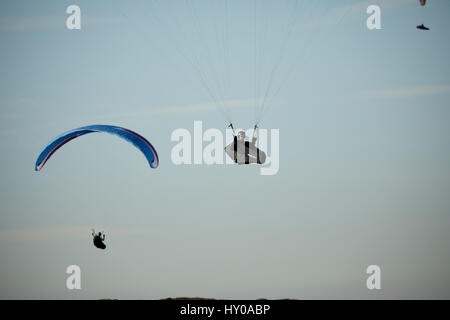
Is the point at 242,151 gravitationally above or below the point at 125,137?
below

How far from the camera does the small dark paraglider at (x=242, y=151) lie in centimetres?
2756

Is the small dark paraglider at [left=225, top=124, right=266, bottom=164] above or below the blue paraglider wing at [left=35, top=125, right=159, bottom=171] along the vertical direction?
below

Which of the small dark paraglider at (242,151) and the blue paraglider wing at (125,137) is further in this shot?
the blue paraglider wing at (125,137)

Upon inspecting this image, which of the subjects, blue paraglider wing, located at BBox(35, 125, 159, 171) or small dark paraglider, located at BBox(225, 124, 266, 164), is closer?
small dark paraglider, located at BBox(225, 124, 266, 164)

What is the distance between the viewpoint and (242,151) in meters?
27.6

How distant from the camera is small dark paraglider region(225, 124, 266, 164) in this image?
2756 centimetres

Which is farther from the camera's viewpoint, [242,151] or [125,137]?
[125,137]

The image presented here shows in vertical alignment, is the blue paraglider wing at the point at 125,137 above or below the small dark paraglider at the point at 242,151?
above
